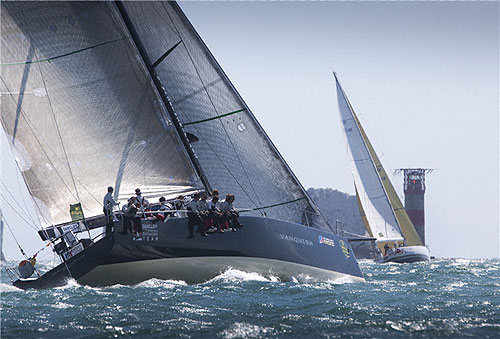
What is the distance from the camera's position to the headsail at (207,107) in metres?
19.8

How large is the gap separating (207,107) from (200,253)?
4.48 metres

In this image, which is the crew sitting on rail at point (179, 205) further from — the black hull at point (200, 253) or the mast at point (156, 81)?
the mast at point (156, 81)

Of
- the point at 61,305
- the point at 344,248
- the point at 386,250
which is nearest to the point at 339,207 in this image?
the point at 386,250

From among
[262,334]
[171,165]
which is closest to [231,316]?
[262,334]

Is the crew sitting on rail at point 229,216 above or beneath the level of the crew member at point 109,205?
beneath

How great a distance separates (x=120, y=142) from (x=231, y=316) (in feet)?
26.9

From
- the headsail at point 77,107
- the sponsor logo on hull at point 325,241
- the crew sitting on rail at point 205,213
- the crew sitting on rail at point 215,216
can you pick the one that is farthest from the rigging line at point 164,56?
the sponsor logo on hull at point 325,241

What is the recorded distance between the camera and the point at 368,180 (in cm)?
4900

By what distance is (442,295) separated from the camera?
1597cm

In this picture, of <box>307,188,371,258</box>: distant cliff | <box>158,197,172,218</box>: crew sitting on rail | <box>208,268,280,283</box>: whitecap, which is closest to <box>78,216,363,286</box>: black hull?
<box>208,268,280,283</box>: whitecap

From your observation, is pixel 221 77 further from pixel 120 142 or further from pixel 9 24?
pixel 9 24

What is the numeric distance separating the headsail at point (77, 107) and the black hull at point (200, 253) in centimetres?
246

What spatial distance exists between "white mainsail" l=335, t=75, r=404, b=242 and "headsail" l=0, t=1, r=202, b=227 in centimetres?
3034

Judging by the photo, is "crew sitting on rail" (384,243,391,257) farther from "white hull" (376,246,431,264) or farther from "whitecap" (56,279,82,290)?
"whitecap" (56,279,82,290)
